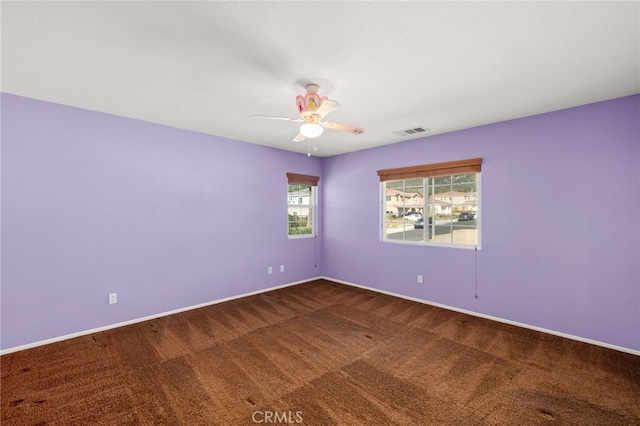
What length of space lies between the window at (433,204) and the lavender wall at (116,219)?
2256 millimetres

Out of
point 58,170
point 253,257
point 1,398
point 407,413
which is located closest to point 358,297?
point 253,257

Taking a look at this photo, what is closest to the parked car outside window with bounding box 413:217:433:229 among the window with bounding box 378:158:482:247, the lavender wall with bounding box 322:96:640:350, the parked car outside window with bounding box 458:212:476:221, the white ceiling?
the window with bounding box 378:158:482:247

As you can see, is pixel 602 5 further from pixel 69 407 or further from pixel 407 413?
pixel 69 407

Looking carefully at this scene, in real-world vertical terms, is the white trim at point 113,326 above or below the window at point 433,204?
below

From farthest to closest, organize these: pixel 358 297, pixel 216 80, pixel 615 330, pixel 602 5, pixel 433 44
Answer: pixel 358 297 < pixel 615 330 < pixel 216 80 < pixel 433 44 < pixel 602 5

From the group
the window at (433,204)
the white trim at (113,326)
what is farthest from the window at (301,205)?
the window at (433,204)

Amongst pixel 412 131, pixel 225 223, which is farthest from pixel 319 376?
pixel 412 131

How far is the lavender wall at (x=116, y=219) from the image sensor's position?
2844mm

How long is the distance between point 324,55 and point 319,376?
2.62 meters

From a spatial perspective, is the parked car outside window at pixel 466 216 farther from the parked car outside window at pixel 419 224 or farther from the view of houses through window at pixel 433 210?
the parked car outside window at pixel 419 224

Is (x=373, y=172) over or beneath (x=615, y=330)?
over

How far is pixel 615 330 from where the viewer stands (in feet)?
9.43

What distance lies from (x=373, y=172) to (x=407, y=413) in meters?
3.78

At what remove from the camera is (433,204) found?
436cm
